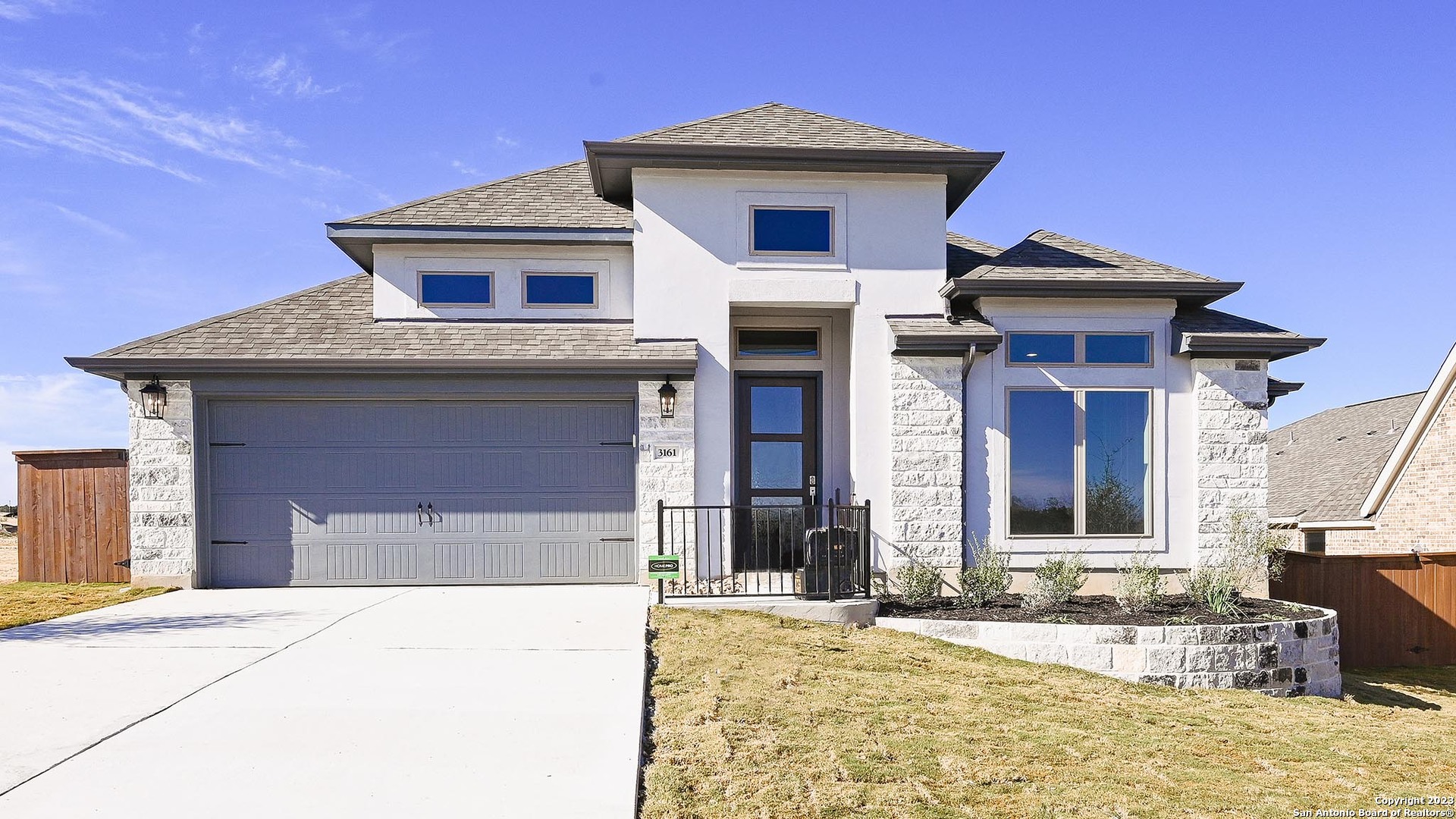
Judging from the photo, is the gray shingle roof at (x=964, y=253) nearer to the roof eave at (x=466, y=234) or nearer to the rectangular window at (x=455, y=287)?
the roof eave at (x=466, y=234)

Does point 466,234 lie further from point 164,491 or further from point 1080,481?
point 1080,481

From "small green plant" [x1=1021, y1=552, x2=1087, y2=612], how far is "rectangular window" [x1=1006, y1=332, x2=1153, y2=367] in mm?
2389

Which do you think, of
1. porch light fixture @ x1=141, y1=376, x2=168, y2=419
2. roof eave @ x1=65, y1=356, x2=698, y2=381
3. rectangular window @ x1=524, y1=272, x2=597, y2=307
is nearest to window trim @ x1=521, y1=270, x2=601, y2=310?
rectangular window @ x1=524, y1=272, x2=597, y2=307

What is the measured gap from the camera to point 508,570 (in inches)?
397

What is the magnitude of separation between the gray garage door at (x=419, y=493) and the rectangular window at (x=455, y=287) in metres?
1.46

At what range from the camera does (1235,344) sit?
9.95 meters

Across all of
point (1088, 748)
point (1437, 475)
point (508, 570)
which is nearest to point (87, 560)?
point (508, 570)

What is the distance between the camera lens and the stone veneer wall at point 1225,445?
10.1 m

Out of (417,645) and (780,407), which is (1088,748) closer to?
(417,645)

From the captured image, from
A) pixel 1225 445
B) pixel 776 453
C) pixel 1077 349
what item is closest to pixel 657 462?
pixel 776 453

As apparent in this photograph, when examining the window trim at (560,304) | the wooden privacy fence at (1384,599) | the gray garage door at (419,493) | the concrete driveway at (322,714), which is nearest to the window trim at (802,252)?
the window trim at (560,304)

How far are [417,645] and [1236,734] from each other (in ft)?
19.8

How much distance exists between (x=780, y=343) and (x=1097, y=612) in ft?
15.7

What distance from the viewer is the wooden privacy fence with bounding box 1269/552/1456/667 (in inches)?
435
